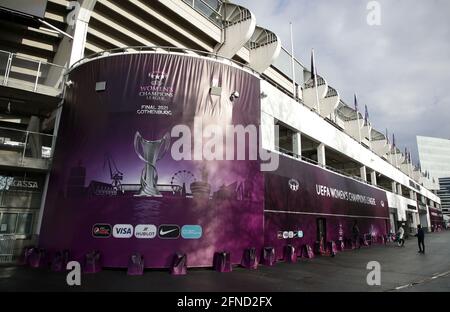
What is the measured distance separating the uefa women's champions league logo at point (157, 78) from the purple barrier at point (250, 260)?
29.2 ft

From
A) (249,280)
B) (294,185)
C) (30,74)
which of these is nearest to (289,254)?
(294,185)

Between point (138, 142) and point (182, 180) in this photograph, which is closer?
point (182, 180)

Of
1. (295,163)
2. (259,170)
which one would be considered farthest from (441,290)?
(295,163)

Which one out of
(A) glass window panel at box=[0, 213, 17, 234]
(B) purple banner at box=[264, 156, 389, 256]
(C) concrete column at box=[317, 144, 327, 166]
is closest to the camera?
(A) glass window panel at box=[0, 213, 17, 234]

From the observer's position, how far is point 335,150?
28531 mm

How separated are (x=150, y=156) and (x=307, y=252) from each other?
11215mm

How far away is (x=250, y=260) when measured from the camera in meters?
13.9

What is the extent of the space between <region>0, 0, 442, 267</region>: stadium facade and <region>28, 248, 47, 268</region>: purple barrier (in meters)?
0.59

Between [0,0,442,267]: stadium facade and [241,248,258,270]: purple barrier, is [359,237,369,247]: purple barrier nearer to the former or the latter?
[0,0,442,267]: stadium facade

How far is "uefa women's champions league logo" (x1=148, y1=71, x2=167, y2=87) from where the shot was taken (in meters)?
14.6

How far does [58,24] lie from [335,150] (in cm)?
2439

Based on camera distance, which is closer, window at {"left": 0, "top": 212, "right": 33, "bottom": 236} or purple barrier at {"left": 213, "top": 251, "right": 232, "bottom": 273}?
purple barrier at {"left": 213, "top": 251, "right": 232, "bottom": 273}

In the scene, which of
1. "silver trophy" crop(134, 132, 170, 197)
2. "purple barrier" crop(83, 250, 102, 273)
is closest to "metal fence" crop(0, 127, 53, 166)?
"silver trophy" crop(134, 132, 170, 197)

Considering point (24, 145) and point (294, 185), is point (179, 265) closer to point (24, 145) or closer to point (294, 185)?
point (294, 185)
